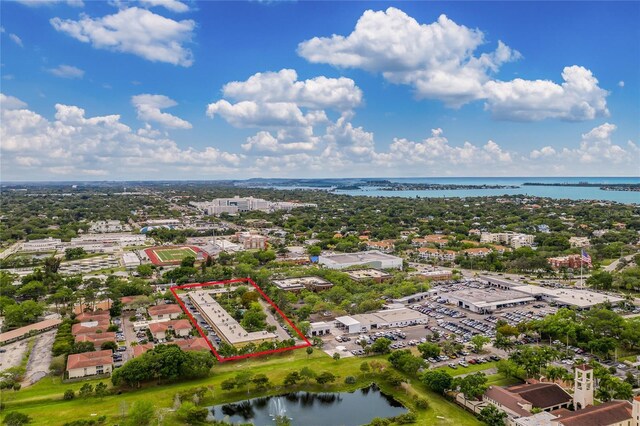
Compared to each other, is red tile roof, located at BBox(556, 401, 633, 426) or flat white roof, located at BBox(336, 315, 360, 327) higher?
red tile roof, located at BBox(556, 401, 633, 426)

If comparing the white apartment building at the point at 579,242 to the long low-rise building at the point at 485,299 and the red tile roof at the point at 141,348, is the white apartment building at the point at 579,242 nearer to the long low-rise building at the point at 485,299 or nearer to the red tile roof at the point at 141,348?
the long low-rise building at the point at 485,299

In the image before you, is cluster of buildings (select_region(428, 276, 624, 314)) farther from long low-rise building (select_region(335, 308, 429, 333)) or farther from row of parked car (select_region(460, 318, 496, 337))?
long low-rise building (select_region(335, 308, 429, 333))

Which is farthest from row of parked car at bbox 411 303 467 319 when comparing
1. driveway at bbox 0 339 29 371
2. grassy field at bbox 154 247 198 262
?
grassy field at bbox 154 247 198 262

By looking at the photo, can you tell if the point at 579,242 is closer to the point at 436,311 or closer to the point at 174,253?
the point at 436,311

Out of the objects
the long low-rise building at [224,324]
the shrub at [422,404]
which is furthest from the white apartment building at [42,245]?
the shrub at [422,404]

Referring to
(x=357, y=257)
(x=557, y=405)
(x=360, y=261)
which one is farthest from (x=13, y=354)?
(x=357, y=257)

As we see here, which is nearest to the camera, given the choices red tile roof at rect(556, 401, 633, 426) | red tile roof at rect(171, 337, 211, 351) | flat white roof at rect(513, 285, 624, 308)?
red tile roof at rect(556, 401, 633, 426)

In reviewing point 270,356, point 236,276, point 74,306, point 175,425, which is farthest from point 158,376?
point 236,276

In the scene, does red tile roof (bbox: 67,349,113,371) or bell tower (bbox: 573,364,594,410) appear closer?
bell tower (bbox: 573,364,594,410)
